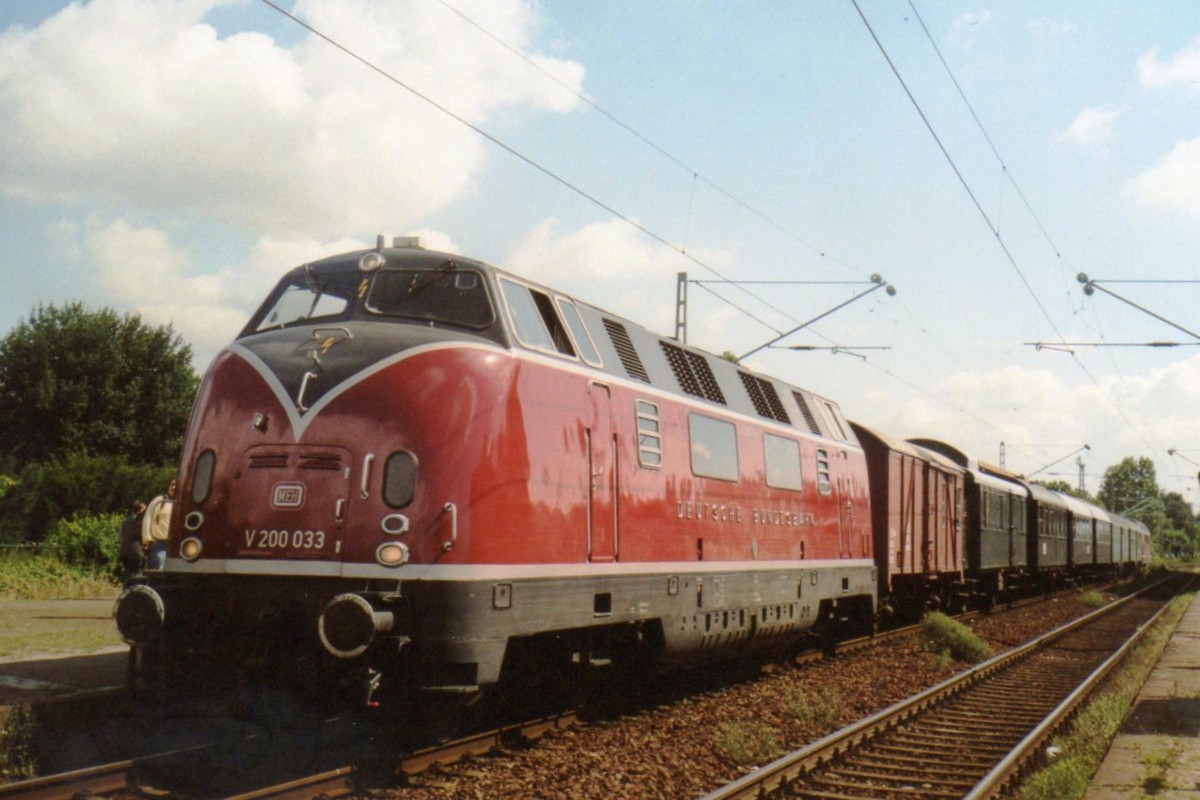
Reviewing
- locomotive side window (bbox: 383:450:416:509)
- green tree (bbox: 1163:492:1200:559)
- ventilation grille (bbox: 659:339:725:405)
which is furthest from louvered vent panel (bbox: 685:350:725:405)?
green tree (bbox: 1163:492:1200:559)

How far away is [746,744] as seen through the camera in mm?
9391

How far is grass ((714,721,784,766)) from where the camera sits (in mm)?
9195

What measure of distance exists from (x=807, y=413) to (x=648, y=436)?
5.37 metres

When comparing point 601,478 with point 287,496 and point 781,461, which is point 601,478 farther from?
point 781,461

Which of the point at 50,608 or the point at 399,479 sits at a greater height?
the point at 399,479

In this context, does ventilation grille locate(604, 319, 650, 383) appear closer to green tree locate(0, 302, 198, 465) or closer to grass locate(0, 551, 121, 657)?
grass locate(0, 551, 121, 657)

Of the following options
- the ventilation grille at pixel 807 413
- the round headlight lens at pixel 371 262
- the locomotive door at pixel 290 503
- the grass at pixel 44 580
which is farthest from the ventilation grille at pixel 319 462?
the grass at pixel 44 580

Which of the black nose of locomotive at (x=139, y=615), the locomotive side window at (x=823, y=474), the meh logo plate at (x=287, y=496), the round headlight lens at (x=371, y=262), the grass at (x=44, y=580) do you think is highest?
the round headlight lens at (x=371, y=262)

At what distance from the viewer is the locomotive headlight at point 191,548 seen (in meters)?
7.95

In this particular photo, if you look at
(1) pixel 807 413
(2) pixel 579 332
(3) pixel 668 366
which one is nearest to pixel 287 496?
(2) pixel 579 332

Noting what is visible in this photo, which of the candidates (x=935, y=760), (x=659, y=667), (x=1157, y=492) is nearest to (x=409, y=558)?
(x=659, y=667)

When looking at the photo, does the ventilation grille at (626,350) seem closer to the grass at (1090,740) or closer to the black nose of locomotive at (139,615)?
the black nose of locomotive at (139,615)

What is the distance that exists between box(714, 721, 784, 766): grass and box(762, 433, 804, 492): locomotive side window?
3.80 meters

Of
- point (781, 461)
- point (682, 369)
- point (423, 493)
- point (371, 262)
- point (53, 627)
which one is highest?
point (371, 262)
